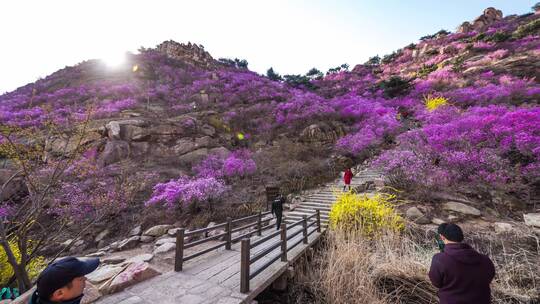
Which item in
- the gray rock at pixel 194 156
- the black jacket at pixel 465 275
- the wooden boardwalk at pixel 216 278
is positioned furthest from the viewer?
the gray rock at pixel 194 156

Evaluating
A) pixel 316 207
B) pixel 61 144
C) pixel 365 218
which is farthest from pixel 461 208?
pixel 61 144

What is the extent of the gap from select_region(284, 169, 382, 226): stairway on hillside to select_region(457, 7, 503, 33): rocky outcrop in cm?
3407

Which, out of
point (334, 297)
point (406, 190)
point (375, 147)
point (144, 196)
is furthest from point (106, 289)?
point (375, 147)

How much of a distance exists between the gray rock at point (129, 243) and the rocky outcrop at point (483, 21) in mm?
43907

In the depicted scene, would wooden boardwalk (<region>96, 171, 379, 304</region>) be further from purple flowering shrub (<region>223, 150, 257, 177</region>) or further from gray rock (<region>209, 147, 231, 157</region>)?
gray rock (<region>209, 147, 231, 157</region>)

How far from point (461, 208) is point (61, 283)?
8781 mm

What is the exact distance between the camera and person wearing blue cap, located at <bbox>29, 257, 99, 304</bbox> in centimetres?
→ 183

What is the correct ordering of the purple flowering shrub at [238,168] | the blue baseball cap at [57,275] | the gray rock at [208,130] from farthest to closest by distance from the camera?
the gray rock at [208,130] → the purple flowering shrub at [238,168] → the blue baseball cap at [57,275]

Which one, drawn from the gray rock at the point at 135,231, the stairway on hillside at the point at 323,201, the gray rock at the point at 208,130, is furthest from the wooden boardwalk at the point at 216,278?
the gray rock at the point at 208,130

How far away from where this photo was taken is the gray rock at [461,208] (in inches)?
243

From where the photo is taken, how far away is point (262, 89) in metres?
23.1

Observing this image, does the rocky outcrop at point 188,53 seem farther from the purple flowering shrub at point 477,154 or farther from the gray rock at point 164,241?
the purple flowering shrub at point 477,154

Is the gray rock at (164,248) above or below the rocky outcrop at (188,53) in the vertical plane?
below

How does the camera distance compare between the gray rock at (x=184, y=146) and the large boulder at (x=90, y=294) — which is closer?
the large boulder at (x=90, y=294)
